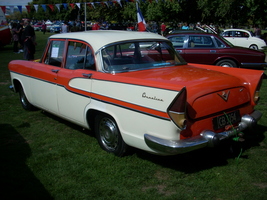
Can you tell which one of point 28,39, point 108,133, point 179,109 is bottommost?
point 108,133

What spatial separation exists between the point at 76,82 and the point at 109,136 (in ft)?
3.17

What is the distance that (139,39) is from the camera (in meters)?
4.71

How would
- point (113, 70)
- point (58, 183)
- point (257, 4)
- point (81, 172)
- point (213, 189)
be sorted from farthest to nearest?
1. point (257, 4)
2. point (113, 70)
3. point (81, 172)
4. point (58, 183)
5. point (213, 189)

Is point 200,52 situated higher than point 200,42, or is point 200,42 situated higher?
point 200,42

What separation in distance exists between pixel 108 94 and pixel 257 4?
24.1 metres

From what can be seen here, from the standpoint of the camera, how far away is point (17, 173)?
3.85 meters

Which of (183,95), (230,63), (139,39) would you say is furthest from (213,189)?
(230,63)

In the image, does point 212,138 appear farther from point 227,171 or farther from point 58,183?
point 58,183

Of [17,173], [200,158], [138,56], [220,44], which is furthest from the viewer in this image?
[220,44]

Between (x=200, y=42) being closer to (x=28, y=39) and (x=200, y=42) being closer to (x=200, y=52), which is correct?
(x=200, y=52)

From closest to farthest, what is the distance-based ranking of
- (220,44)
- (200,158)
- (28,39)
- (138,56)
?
(200,158), (138,56), (220,44), (28,39)

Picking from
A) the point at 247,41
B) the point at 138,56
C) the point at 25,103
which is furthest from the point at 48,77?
the point at 247,41

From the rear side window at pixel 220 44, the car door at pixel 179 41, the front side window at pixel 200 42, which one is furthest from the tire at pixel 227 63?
the car door at pixel 179 41

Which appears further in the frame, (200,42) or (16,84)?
(200,42)
